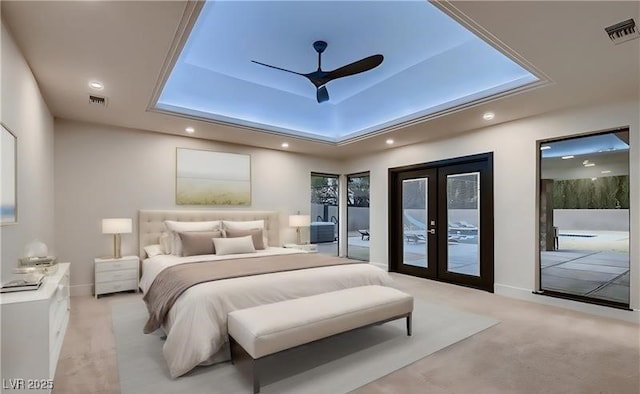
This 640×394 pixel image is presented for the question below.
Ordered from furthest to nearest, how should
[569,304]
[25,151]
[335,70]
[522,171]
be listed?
1. [522,171]
2. [569,304]
3. [335,70]
4. [25,151]

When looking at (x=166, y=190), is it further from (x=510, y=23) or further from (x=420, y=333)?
(x=510, y=23)

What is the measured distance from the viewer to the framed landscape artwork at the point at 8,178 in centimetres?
220

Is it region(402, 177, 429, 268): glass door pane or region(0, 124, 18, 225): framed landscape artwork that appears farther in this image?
region(402, 177, 429, 268): glass door pane

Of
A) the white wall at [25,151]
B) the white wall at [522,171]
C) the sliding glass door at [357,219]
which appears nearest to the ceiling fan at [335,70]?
the white wall at [25,151]

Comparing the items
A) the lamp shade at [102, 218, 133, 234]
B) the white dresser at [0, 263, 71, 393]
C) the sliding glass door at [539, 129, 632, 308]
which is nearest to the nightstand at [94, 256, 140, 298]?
the lamp shade at [102, 218, 133, 234]

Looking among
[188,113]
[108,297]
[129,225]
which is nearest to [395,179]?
[188,113]

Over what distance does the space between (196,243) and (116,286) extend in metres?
1.31

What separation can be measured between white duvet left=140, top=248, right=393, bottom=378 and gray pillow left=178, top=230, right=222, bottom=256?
4.94ft

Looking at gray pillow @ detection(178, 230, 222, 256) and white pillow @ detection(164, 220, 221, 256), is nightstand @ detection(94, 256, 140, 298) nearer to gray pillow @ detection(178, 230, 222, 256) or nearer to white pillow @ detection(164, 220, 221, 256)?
white pillow @ detection(164, 220, 221, 256)

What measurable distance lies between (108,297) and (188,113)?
2811mm

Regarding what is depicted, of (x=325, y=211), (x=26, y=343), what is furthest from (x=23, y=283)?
(x=325, y=211)

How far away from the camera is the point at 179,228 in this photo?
192 inches

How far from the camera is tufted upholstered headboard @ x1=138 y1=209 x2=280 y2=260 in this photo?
502 cm

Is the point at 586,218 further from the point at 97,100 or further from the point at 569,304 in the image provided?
the point at 97,100
